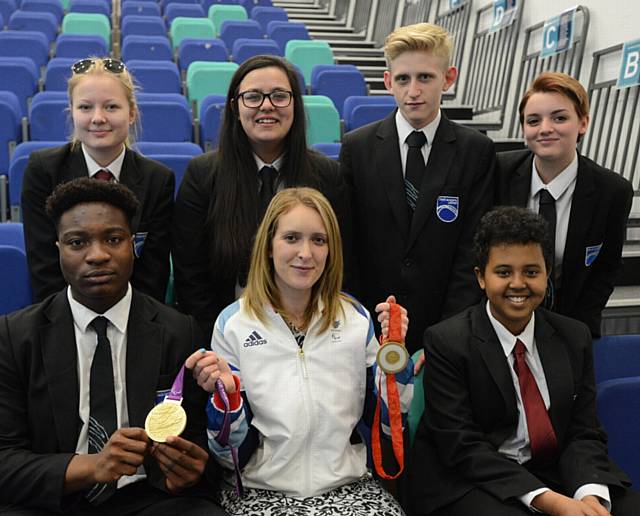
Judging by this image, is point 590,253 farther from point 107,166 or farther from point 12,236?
point 12,236

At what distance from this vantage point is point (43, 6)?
259 inches

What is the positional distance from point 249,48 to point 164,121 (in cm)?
194

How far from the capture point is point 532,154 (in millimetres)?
2270

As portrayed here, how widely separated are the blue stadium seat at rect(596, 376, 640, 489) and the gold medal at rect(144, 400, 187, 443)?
109 centimetres

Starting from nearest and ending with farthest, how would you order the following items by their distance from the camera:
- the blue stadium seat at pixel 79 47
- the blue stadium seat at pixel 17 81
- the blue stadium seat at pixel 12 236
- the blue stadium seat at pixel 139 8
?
1. the blue stadium seat at pixel 12 236
2. the blue stadium seat at pixel 17 81
3. the blue stadium seat at pixel 79 47
4. the blue stadium seat at pixel 139 8

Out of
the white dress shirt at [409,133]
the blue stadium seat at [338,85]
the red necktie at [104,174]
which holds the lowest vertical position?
the red necktie at [104,174]

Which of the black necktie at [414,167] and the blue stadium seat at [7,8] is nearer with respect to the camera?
the black necktie at [414,167]

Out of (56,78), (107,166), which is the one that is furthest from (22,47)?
(107,166)

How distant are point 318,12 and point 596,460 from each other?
871 cm

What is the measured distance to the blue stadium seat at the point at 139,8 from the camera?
689 cm

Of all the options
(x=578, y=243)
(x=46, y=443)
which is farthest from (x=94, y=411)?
(x=578, y=243)

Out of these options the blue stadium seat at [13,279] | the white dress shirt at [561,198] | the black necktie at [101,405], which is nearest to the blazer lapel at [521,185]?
the white dress shirt at [561,198]

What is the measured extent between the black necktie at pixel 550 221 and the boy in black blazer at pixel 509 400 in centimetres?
23

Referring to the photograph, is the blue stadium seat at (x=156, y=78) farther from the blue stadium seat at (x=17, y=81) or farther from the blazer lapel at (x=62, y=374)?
the blazer lapel at (x=62, y=374)
